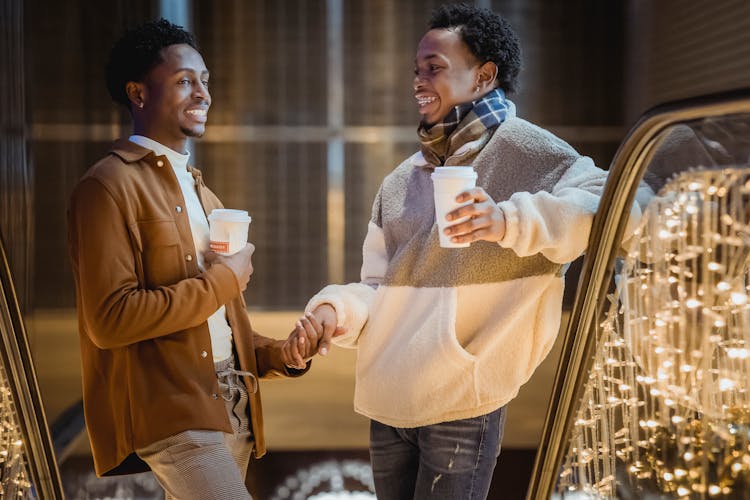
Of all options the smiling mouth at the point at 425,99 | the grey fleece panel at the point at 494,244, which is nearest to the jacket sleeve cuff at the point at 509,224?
the grey fleece panel at the point at 494,244

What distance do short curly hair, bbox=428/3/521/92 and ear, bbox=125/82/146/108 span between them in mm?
676

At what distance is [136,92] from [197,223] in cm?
32

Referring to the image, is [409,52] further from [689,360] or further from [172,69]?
[689,360]

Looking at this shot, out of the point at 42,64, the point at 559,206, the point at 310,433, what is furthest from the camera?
the point at 310,433

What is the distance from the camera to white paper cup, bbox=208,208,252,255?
179cm

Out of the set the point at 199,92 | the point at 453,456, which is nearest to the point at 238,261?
the point at 199,92

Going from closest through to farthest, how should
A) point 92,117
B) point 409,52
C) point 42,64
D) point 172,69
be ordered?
point 172,69 → point 42,64 → point 92,117 → point 409,52

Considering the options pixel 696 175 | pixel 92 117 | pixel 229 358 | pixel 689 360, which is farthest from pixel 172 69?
pixel 92 117

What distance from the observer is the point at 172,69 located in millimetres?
1866

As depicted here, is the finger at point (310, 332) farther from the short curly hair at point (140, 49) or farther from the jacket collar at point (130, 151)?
the short curly hair at point (140, 49)

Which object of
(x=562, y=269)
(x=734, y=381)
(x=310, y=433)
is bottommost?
(x=310, y=433)

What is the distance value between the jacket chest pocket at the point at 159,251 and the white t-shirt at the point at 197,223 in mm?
75

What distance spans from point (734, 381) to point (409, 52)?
4.04 m

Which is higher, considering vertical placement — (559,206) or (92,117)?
(92,117)
